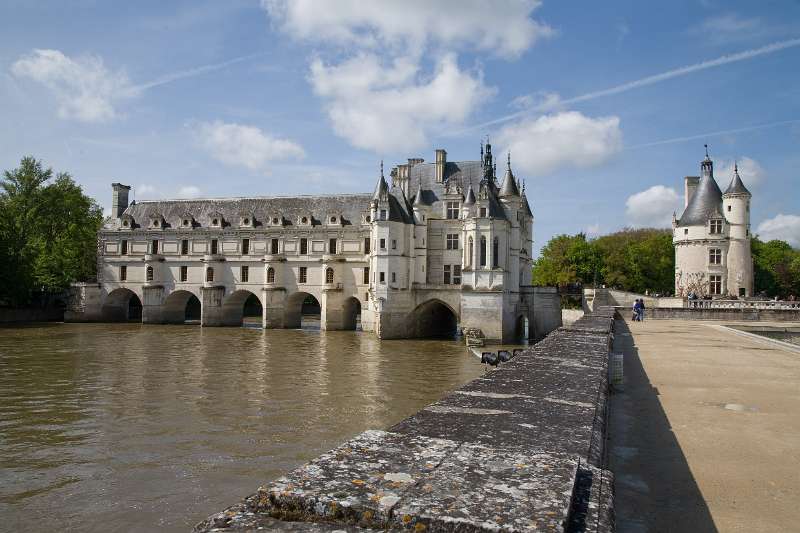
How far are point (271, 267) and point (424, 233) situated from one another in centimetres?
1306

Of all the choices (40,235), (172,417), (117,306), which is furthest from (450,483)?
(40,235)

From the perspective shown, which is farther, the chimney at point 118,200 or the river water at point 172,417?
the chimney at point 118,200

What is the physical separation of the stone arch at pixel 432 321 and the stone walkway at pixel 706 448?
27561 mm

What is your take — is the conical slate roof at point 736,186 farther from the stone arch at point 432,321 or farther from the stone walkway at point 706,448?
the stone walkway at point 706,448

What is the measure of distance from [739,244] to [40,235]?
59816 millimetres

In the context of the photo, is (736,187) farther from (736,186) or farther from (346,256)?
(346,256)

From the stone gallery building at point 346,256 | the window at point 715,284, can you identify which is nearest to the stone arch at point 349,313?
the stone gallery building at point 346,256

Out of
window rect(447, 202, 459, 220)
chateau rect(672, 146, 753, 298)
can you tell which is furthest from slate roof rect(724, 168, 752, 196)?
window rect(447, 202, 459, 220)

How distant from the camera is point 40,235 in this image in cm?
5334

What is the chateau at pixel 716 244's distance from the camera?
1812 inches

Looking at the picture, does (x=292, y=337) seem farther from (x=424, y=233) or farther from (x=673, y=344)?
(x=673, y=344)

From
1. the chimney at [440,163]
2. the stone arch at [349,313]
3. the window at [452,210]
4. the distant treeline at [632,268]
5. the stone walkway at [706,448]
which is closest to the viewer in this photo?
the stone walkway at [706,448]

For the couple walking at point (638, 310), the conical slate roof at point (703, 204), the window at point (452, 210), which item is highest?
the conical slate roof at point (703, 204)

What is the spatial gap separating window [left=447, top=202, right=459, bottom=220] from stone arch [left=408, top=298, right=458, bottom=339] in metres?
6.19
